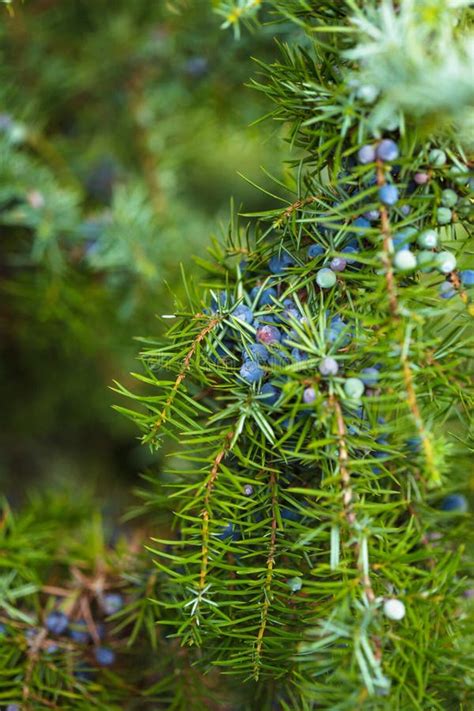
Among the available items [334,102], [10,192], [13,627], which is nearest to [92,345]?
[10,192]

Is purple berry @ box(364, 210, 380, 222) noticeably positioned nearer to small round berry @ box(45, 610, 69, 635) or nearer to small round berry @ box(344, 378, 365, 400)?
small round berry @ box(344, 378, 365, 400)

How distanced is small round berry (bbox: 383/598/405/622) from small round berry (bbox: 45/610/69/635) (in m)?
0.26

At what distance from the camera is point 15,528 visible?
1.52 feet

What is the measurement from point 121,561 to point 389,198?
13.1 inches

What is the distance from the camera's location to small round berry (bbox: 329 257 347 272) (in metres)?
0.32

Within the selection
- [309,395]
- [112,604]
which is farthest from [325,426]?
[112,604]

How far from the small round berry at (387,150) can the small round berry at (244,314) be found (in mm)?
99

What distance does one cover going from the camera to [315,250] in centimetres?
33

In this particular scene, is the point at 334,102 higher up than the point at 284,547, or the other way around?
the point at 334,102

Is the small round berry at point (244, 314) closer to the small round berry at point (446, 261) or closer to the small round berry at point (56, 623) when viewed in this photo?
the small round berry at point (446, 261)

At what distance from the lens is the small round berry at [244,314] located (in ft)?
1.08

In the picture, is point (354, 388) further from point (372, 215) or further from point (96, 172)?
point (96, 172)

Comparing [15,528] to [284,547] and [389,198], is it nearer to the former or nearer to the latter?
[284,547]

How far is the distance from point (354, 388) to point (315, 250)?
83mm
